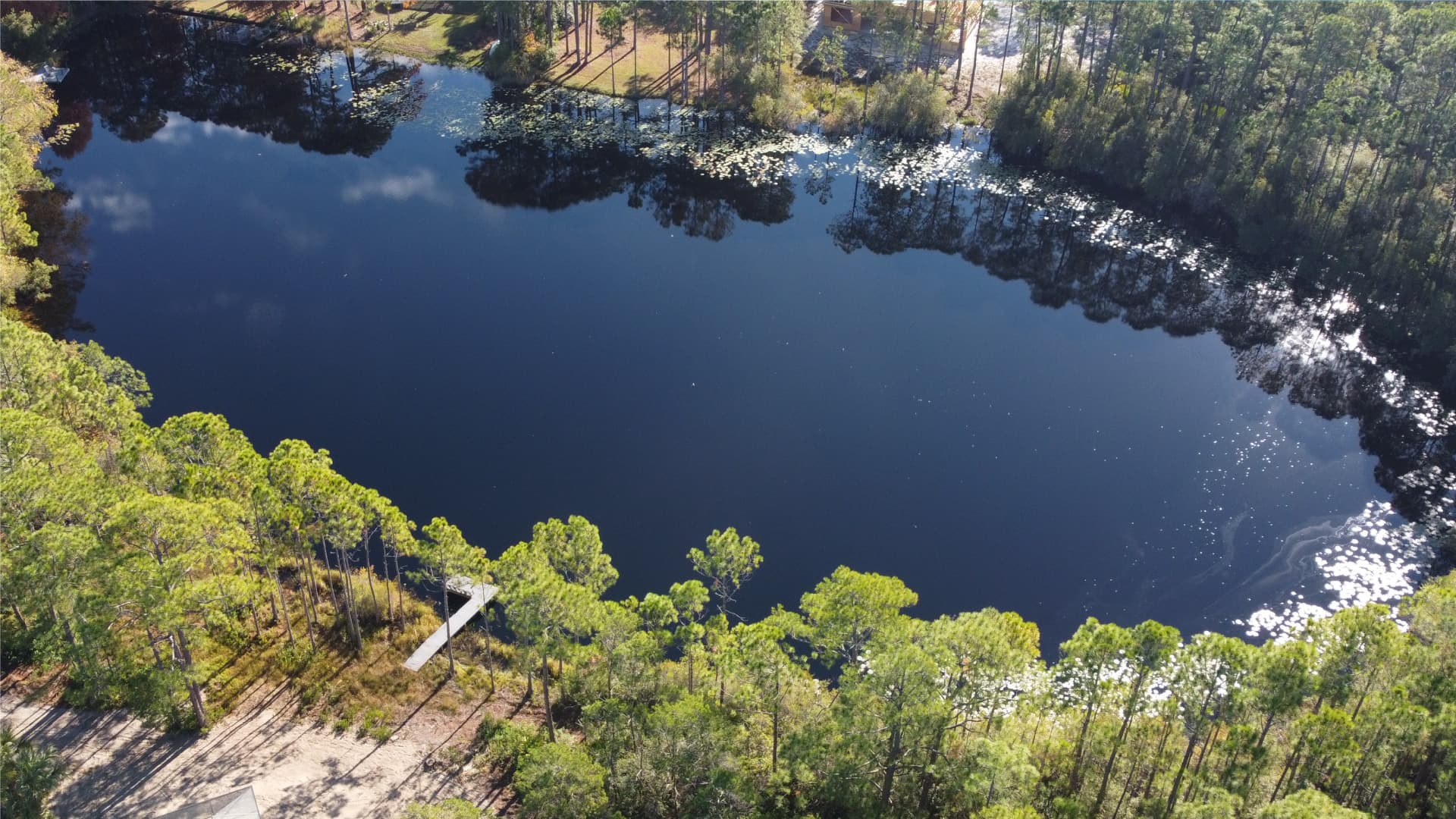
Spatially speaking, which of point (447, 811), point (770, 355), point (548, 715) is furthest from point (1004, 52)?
point (447, 811)

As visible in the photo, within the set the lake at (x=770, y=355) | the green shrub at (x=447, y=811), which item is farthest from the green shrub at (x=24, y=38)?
the green shrub at (x=447, y=811)

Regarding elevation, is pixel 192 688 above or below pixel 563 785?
below

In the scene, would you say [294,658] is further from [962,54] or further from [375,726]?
[962,54]

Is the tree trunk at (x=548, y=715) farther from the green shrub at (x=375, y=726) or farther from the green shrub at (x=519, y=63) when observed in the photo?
the green shrub at (x=519, y=63)

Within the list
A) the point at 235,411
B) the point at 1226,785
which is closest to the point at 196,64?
the point at 235,411

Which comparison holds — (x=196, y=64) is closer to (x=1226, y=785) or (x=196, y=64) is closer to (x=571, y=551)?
(x=571, y=551)

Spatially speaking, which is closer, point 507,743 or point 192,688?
point 192,688
